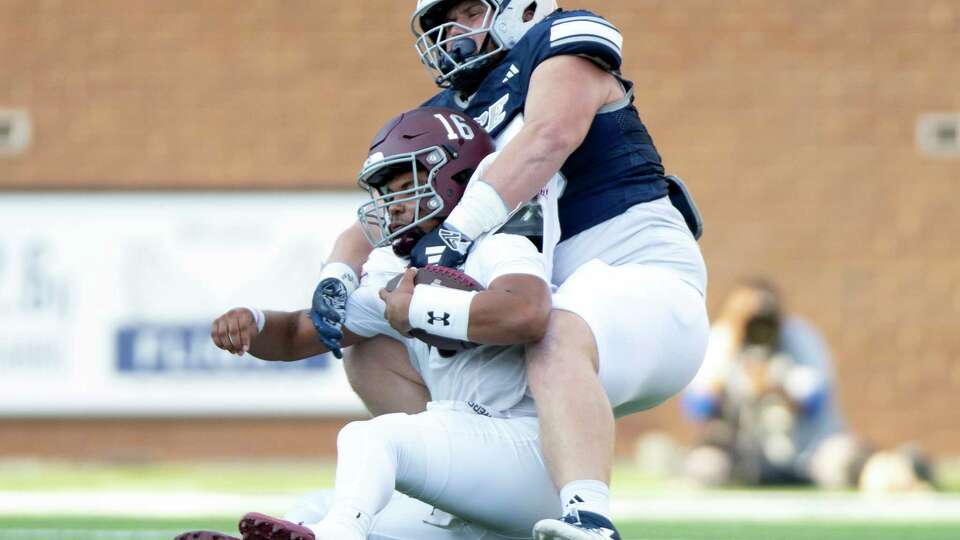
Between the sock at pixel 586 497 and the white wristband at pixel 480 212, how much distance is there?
64 cm

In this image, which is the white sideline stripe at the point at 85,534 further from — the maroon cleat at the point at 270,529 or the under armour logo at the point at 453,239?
the maroon cleat at the point at 270,529

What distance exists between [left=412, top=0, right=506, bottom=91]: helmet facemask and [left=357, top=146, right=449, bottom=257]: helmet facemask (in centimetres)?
42

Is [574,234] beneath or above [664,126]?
beneath

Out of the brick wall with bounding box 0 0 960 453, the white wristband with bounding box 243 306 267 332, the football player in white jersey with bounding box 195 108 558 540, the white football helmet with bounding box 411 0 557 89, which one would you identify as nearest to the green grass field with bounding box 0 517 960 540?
the white wristband with bounding box 243 306 267 332

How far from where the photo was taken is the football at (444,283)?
3.52 metres

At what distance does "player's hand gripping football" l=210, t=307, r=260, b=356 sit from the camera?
387cm

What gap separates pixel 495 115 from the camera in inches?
160

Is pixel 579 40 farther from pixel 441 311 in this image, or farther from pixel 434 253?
pixel 441 311

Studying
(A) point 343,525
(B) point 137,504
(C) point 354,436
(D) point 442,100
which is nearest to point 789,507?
(B) point 137,504

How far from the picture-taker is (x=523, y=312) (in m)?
3.41

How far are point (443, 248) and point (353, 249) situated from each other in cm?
63

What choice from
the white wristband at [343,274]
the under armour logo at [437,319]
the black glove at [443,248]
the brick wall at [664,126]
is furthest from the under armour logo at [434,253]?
the brick wall at [664,126]

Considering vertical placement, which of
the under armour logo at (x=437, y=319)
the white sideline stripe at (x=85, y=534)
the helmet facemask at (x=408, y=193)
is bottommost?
the white sideline stripe at (x=85, y=534)

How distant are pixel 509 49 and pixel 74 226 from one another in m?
7.57
